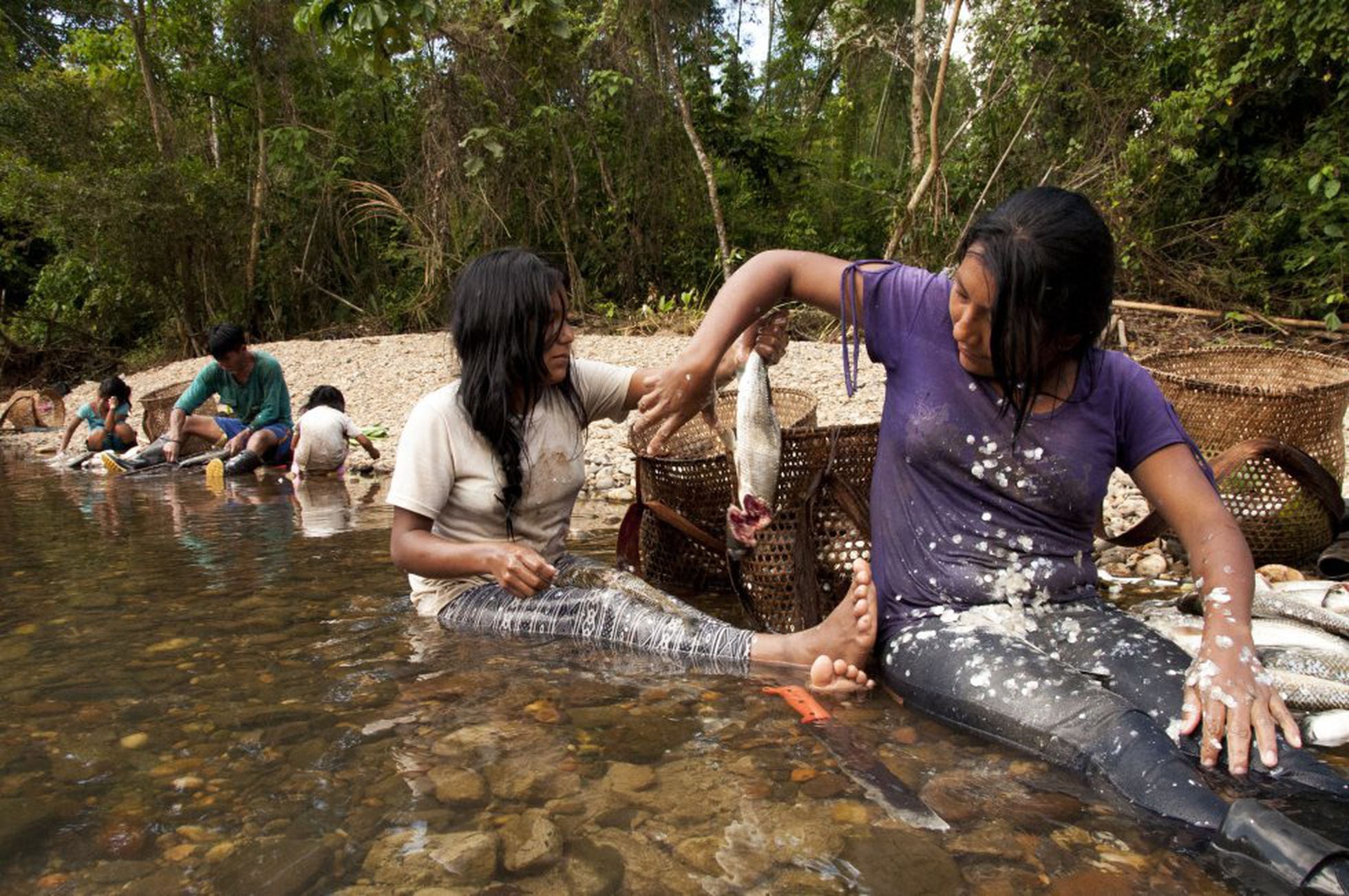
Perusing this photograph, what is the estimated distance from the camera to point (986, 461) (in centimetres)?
235

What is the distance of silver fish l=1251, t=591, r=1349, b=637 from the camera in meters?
2.63

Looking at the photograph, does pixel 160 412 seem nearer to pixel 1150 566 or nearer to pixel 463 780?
pixel 463 780

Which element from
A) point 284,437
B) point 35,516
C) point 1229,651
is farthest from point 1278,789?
point 284,437

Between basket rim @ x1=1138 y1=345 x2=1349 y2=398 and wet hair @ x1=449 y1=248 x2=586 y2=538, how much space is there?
2.48 m

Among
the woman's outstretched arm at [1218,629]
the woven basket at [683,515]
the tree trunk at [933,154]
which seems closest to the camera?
the woman's outstretched arm at [1218,629]

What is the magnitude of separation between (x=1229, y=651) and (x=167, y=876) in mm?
2126

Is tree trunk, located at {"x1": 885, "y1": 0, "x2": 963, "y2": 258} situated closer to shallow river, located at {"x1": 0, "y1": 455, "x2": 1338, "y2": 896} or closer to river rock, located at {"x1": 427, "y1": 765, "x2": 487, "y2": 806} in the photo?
shallow river, located at {"x1": 0, "y1": 455, "x2": 1338, "y2": 896}

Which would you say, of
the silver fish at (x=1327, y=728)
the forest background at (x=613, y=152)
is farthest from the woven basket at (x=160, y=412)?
the silver fish at (x=1327, y=728)

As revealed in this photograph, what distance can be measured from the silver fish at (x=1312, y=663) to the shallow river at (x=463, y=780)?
0.82 meters

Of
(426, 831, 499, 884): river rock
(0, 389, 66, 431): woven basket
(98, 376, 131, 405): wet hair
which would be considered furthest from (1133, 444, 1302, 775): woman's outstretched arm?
(0, 389, 66, 431): woven basket

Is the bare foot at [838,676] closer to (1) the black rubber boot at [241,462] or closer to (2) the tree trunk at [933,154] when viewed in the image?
(1) the black rubber boot at [241,462]

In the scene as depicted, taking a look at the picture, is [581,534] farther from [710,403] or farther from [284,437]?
[284,437]

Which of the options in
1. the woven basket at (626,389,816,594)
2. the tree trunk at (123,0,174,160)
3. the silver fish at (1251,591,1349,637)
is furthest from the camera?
the tree trunk at (123,0,174,160)

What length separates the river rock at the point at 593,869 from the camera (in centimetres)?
172
